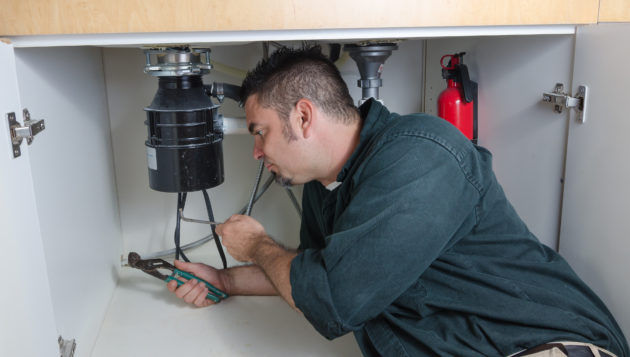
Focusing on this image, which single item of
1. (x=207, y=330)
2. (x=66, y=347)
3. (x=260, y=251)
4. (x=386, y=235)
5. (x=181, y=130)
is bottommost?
(x=207, y=330)

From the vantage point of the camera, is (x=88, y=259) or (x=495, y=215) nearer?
(x=495, y=215)

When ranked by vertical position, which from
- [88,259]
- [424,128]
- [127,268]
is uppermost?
[424,128]

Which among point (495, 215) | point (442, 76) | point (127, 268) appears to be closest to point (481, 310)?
point (495, 215)

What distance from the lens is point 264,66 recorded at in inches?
43.4

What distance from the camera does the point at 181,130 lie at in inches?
44.7

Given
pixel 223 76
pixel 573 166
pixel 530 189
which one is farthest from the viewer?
pixel 223 76

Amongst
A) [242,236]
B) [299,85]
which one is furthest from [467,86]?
[242,236]

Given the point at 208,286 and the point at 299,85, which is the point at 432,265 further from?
the point at 208,286

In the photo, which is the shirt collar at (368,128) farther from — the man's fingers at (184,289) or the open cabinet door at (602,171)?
the man's fingers at (184,289)

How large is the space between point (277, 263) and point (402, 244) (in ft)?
0.82

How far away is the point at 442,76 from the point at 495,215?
58 centimetres

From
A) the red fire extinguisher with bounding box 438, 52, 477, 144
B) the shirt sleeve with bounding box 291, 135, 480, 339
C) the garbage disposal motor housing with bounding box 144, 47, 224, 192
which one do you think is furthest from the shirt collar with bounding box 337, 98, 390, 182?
the red fire extinguisher with bounding box 438, 52, 477, 144

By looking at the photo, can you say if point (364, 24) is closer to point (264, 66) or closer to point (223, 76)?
point (264, 66)

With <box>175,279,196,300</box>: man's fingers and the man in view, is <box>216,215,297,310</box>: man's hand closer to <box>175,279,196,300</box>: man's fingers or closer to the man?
the man
